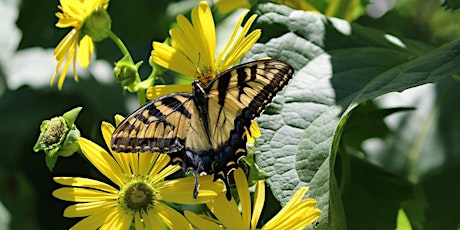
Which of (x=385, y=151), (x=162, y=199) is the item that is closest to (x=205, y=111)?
(x=162, y=199)

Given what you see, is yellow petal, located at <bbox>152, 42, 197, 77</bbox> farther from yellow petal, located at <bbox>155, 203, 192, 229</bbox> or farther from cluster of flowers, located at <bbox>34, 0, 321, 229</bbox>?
yellow petal, located at <bbox>155, 203, 192, 229</bbox>

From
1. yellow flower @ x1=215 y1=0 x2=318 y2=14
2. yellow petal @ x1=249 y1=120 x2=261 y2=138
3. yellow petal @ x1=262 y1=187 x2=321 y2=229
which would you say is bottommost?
yellow petal @ x1=262 y1=187 x2=321 y2=229

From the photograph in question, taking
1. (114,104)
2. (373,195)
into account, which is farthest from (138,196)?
(114,104)

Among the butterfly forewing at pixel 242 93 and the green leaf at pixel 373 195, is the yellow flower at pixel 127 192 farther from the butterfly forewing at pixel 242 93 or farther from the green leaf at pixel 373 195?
the green leaf at pixel 373 195

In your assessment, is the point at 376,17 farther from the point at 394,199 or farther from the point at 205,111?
the point at 205,111

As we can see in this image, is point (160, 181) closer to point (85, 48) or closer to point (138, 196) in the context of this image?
point (138, 196)

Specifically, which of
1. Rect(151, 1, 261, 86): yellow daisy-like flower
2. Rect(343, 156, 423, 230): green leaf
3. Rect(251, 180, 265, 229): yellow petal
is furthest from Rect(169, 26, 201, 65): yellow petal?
Rect(343, 156, 423, 230): green leaf

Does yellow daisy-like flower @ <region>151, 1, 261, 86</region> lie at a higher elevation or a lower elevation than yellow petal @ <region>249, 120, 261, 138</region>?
higher
